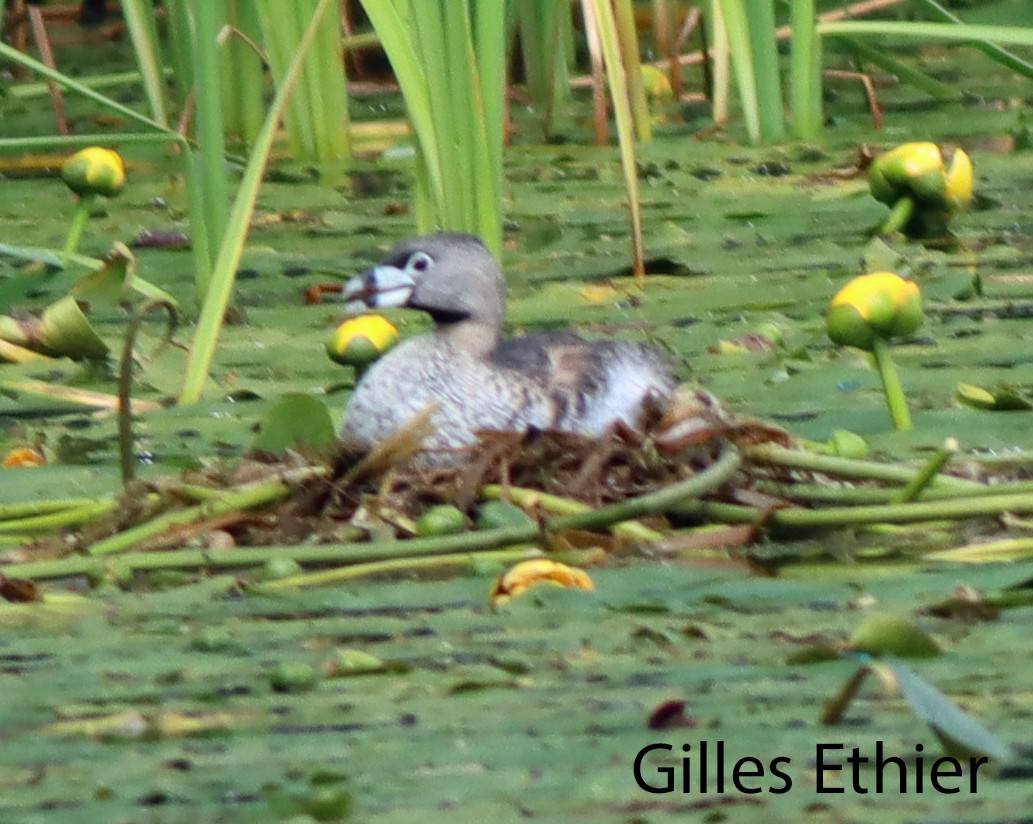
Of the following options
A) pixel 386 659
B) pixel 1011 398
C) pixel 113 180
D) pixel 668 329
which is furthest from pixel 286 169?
pixel 386 659

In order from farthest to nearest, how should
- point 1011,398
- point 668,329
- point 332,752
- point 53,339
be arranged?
1. point 668,329
2. point 53,339
3. point 1011,398
4. point 332,752

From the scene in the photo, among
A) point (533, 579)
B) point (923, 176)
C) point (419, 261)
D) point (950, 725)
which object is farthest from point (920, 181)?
point (950, 725)

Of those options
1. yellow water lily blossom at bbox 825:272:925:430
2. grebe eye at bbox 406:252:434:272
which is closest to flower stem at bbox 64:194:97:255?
grebe eye at bbox 406:252:434:272

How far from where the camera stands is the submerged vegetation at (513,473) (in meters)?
2.63

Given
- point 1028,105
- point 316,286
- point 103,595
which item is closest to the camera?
point 103,595

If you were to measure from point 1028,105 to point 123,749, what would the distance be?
5.83 m

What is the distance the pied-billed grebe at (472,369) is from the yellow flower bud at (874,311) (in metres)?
0.36

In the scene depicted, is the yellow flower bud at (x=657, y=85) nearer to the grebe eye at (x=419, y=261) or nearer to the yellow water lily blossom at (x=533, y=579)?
the grebe eye at (x=419, y=261)

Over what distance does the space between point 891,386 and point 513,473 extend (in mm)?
703

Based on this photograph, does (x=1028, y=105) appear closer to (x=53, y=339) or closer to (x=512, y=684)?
(x=53, y=339)

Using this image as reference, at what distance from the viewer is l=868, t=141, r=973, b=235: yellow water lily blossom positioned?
5539 mm

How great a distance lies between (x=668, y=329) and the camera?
5.18m

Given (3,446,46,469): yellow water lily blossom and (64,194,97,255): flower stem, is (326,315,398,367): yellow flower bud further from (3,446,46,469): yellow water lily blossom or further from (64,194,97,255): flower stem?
(64,194,97,255): flower stem

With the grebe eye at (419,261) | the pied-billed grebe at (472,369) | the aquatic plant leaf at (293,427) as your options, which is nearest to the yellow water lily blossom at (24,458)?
the aquatic plant leaf at (293,427)
